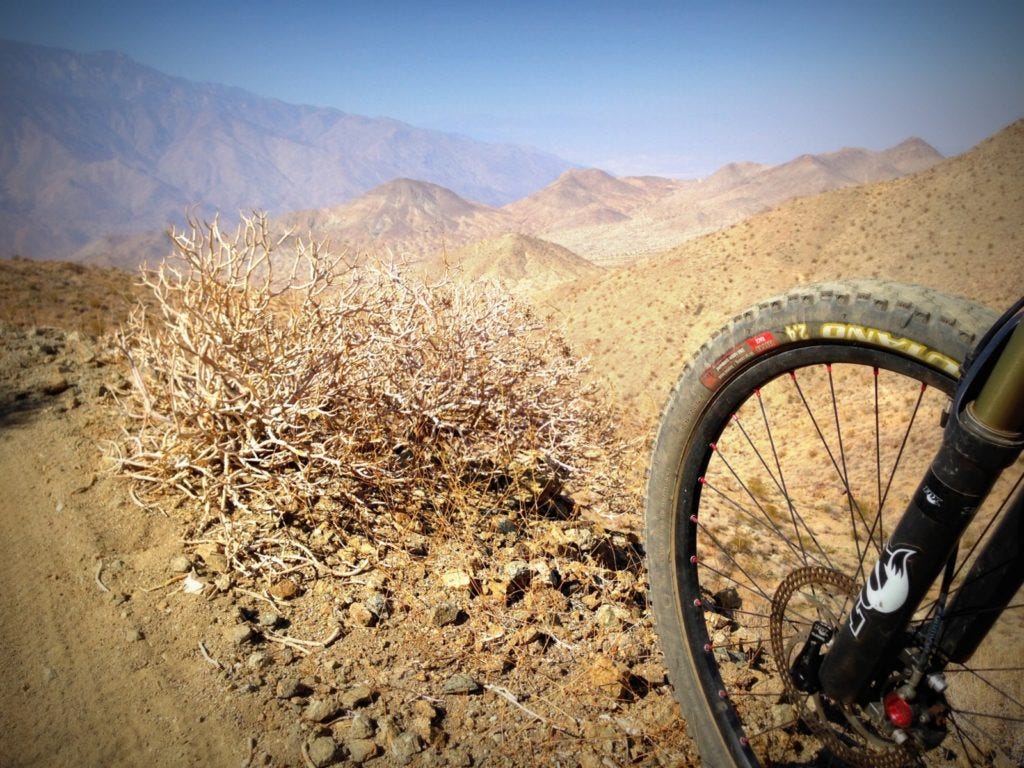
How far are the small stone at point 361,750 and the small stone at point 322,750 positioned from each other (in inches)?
2.1

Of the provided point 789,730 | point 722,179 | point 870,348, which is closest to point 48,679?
point 789,730

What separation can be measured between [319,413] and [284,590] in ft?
3.13

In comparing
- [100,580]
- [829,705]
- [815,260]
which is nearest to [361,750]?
[100,580]

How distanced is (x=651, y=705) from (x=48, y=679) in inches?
92.4

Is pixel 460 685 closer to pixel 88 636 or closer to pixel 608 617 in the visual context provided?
pixel 608 617

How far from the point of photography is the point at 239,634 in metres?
2.29

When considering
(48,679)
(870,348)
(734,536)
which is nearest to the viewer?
(870,348)

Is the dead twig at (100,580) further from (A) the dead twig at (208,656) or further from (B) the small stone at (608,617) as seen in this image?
(B) the small stone at (608,617)

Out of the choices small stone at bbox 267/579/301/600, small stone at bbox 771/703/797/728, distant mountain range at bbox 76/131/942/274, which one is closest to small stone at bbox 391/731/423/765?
small stone at bbox 267/579/301/600

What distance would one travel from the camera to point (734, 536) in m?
5.21

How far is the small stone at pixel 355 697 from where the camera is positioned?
208cm

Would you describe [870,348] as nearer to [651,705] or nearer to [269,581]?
[651,705]

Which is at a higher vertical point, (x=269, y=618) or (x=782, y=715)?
(x=782, y=715)

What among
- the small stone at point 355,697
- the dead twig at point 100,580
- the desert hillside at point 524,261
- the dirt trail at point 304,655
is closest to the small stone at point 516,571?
the dirt trail at point 304,655
